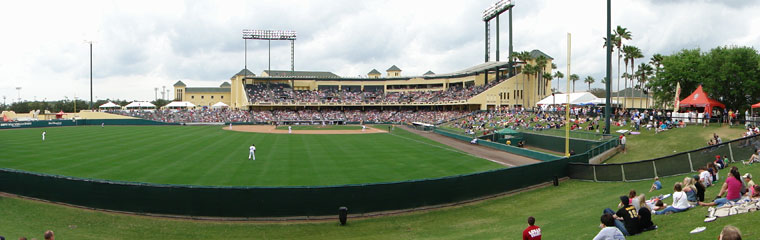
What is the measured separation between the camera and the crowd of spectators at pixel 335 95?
93.8m

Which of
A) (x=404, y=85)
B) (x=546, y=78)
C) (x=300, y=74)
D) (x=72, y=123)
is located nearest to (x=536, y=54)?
(x=546, y=78)

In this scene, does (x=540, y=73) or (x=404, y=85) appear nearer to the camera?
(x=540, y=73)

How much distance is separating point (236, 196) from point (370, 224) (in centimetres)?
492

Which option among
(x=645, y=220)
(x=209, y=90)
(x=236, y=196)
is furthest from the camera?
(x=209, y=90)

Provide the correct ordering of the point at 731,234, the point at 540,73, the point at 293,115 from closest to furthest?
1. the point at 731,234
2. the point at 540,73
3. the point at 293,115

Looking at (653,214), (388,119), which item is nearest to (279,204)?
(653,214)

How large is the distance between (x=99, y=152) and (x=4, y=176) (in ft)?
51.8

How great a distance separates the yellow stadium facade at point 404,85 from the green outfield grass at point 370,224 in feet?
201

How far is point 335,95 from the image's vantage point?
10175 centimetres

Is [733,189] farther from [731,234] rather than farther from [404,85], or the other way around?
[404,85]

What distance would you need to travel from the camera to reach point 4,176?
1778cm

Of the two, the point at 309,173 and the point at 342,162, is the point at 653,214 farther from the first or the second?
the point at 342,162

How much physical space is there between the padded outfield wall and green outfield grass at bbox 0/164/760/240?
0.42 metres

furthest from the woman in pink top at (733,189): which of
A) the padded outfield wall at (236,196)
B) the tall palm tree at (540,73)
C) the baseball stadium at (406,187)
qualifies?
the tall palm tree at (540,73)
